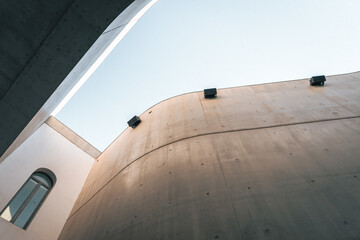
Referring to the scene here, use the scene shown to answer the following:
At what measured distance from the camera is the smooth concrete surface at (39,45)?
2.57 metres

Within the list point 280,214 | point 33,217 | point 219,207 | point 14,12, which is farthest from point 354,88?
point 33,217

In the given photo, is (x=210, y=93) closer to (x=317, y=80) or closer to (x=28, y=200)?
(x=317, y=80)

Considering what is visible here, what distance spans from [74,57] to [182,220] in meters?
3.03

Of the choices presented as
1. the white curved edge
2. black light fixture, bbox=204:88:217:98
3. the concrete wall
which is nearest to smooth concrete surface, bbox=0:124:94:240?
the concrete wall

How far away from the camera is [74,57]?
2.93m

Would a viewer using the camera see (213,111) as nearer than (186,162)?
No

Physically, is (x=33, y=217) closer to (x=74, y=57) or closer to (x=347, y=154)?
(x=74, y=57)

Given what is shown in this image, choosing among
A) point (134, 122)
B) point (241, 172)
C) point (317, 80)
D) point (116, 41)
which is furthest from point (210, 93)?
point (116, 41)

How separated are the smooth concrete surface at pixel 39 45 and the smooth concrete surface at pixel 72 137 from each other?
22.2 feet

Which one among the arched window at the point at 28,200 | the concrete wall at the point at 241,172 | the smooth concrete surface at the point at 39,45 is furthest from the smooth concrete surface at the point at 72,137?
the smooth concrete surface at the point at 39,45

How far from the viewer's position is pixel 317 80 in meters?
7.36

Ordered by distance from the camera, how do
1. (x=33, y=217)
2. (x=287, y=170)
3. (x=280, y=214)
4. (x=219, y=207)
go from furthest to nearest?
(x=33, y=217)
(x=287, y=170)
(x=219, y=207)
(x=280, y=214)

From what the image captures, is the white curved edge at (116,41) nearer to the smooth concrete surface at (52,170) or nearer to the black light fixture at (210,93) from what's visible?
the black light fixture at (210,93)

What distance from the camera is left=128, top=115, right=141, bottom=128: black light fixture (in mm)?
8341
